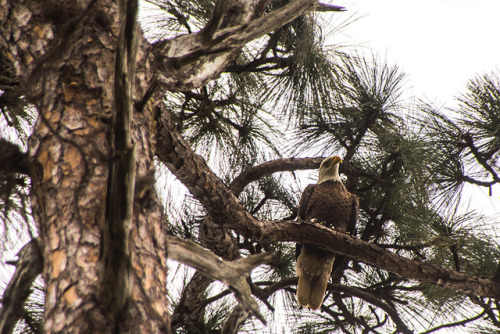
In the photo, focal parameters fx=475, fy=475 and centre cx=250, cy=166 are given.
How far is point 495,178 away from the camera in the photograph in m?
2.24

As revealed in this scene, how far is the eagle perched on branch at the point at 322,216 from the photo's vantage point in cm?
274

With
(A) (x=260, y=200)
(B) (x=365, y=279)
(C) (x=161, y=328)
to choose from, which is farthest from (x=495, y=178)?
(C) (x=161, y=328)

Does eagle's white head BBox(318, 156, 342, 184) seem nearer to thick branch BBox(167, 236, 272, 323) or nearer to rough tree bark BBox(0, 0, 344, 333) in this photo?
rough tree bark BBox(0, 0, 344, 333)

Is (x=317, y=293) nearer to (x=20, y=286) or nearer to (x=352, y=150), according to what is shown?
Result: (x=352, y=150)

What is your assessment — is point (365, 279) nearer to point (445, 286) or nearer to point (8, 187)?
point (445, 286)

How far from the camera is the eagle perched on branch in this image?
2744mm

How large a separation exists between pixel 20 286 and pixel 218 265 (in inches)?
17.6

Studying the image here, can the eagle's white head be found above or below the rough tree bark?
above

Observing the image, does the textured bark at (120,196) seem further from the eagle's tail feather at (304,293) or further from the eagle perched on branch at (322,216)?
the eagle's tail feather at (304,293)

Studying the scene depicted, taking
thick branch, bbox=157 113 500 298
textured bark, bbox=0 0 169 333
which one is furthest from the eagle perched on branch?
textured bark, bbox=0 0 169 333

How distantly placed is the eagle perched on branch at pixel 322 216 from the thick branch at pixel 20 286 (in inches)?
69.9

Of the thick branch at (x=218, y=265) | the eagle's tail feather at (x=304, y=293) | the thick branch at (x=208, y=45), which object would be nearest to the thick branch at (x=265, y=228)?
the thick branch at (x=208, y=45)

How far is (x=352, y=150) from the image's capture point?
2.69m

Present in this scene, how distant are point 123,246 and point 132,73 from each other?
12.0 inches
